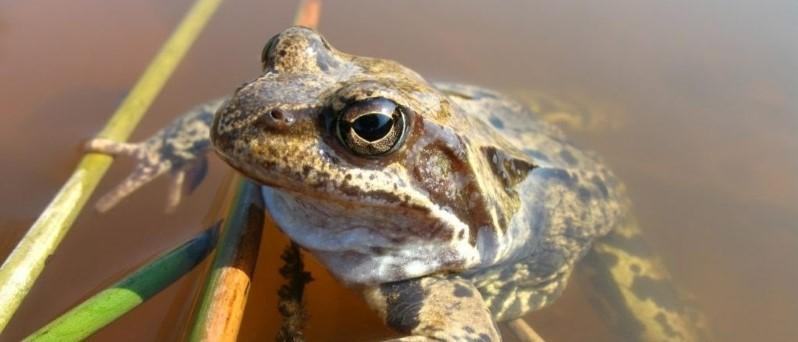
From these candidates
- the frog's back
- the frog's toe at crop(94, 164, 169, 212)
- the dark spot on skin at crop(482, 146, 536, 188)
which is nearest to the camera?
the dark spot on skin at crop(482, 146, 536, 188)

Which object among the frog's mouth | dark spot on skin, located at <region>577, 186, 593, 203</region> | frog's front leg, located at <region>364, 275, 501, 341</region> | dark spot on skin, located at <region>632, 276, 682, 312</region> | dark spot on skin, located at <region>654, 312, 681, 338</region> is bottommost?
frog's front leg, located at <region>364, 275, 501, 341</region>

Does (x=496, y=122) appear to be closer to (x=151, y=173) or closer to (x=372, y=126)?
(x=372, y=126)

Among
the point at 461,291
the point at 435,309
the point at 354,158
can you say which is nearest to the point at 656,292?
the point at 461,291

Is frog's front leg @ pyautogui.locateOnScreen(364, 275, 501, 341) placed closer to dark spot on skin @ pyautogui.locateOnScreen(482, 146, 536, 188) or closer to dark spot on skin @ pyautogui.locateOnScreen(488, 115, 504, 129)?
dark spot on skin @ pyautogui.locateOnScreen(482, 146, 536, 188)

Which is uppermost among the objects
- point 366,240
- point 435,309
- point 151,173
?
point 151,173

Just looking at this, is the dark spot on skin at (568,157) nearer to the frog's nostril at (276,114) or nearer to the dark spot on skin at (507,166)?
the dark spot on skin at (507,166)

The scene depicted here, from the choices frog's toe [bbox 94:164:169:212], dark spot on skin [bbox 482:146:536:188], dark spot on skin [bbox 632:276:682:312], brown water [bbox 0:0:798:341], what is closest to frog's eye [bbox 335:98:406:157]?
dark spot on skin [bbox 482:146:536:188]

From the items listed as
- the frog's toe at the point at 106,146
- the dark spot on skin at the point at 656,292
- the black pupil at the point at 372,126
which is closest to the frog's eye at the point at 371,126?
the black pupil at the point at 372,126

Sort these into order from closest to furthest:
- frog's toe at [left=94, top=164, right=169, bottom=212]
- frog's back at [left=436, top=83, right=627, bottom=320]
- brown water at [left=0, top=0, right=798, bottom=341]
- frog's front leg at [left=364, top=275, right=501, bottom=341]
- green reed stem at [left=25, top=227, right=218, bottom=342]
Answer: green reed stem at [left=25, top=227, right=218, bottom=342], frog's front leg at [left=364, top=275, right=501, bottom=341], frog's back at [left=436, top=83, right=627, bottom=320], brown water at [left=0, top=0, right=798, bottom=341], frog's toe at [left=94, top=164, right=169, bottom=212]
